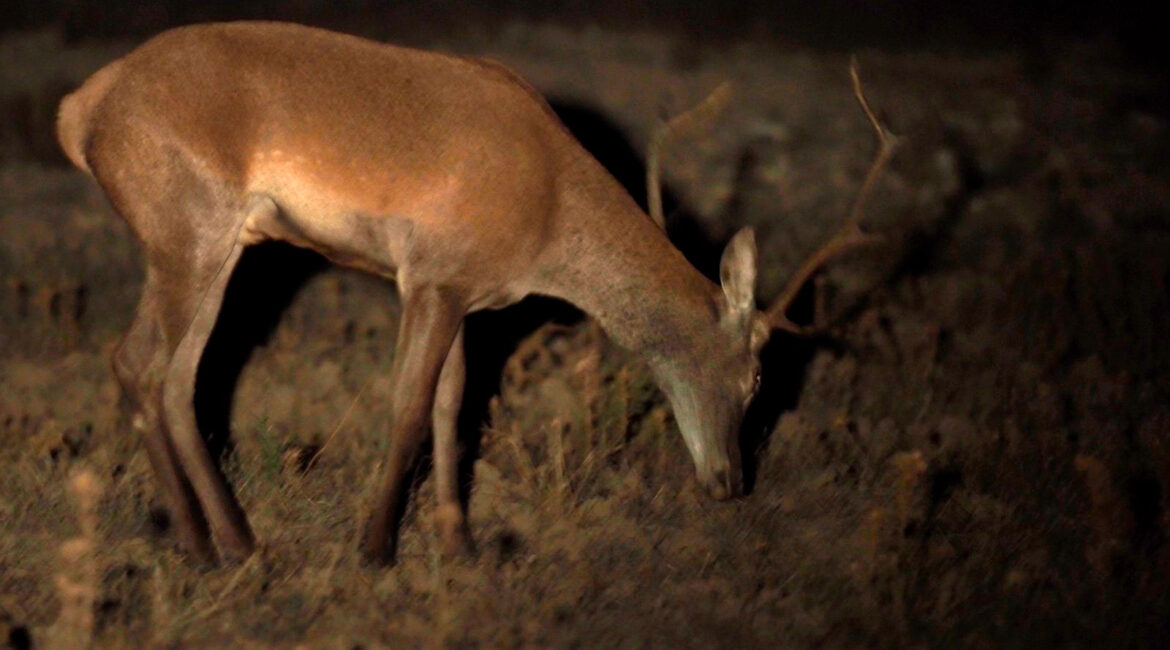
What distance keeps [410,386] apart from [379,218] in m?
0.56

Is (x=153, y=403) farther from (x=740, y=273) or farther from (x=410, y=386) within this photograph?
(x=740, y=273)

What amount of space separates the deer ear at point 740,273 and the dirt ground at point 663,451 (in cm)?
79

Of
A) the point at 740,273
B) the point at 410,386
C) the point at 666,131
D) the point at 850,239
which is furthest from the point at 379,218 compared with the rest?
the point at 850,239

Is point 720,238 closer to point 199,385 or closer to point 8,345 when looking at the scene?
point 199,385

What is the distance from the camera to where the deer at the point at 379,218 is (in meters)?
4.71

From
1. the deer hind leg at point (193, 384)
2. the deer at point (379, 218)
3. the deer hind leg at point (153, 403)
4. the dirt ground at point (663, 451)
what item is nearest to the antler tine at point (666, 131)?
the deer at point (379, 218)

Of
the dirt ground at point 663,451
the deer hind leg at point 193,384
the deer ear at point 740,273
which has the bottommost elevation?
the dirt ground at point 663,451

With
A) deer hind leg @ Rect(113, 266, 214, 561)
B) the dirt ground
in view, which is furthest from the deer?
the dirt ground

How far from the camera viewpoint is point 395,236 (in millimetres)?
4949

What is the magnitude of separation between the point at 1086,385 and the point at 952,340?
724mm

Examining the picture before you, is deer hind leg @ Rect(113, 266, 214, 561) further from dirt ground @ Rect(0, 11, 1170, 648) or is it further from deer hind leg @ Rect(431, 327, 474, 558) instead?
deer hind leg @ Rect(431, 327, 474, 558)

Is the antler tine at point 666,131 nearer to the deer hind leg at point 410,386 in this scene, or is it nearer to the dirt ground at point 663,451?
the dirt ground at point 663,451

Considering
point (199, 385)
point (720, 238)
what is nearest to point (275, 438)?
point (199, 385)

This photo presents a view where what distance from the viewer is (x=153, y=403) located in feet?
16.1
